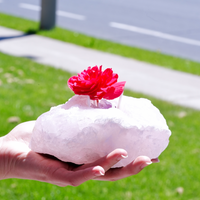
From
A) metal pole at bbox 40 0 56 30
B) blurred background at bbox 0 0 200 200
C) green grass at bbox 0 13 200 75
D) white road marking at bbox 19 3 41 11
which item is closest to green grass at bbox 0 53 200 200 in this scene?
blurred background at bbox 0 0 200 200

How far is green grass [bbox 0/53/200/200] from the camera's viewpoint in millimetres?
3127

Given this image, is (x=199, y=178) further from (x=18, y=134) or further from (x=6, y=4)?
(x=6, y=4)

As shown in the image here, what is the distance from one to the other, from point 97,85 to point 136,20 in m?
9.52

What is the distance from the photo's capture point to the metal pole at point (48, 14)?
904 cm

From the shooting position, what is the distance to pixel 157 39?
29.7 ft

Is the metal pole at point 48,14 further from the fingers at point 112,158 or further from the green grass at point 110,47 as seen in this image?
the fingers at point 112,158

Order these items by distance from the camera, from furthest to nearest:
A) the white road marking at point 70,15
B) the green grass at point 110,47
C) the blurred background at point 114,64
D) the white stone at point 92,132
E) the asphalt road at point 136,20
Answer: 1. the white road marking at point 70,15
2. the asphalt road at point 136,20
3. the green grass at point 110,47
4. the blurred background at point 114,64
5. the white stone at point 92,132

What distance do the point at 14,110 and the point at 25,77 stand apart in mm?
1307

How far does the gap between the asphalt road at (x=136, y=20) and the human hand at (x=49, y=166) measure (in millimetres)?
6571

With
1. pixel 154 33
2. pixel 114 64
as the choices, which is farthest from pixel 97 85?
pixel 154 33

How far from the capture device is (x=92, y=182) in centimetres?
330

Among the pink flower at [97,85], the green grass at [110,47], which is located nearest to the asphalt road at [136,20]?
the green grass at [110,47]

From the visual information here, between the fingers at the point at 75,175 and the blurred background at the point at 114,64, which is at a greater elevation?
the fingers at the point at 75,175

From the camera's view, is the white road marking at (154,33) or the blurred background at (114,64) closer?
the blurred background at (114,64)
